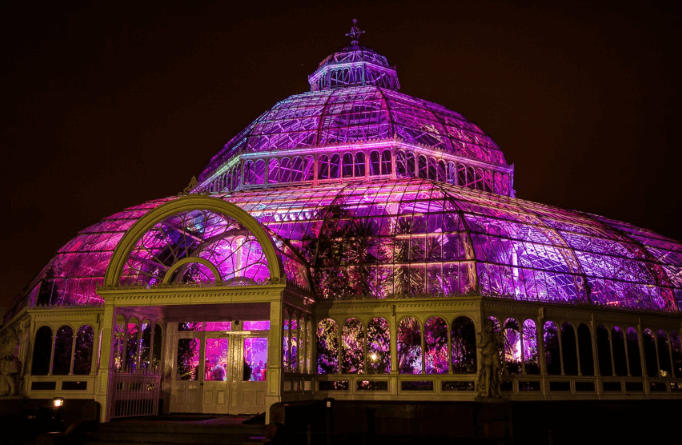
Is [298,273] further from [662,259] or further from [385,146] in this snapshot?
[662,259]

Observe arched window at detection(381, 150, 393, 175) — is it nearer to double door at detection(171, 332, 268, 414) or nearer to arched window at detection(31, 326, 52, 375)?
double door at detection(171, 332, 268, 414)

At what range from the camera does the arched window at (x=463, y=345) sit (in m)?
24.0

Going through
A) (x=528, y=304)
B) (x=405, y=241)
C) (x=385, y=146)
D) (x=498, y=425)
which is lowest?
(x=498, y=425)

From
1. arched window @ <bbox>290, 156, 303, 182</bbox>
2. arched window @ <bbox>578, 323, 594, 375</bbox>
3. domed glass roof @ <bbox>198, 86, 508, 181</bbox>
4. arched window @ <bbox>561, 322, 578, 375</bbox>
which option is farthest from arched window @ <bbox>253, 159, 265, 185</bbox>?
arched window @ <bbox>578, 323, 594, 375</bbox>

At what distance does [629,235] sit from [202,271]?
19890mm

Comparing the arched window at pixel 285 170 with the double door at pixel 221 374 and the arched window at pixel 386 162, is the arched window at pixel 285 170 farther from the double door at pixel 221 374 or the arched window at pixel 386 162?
the double door at pixel 221 374

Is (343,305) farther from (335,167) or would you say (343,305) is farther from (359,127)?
(335,167)

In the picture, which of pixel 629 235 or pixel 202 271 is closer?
pixel 202 271

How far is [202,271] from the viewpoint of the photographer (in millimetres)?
26609

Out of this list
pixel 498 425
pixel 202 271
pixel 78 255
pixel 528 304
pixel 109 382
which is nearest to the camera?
pixel 498 425

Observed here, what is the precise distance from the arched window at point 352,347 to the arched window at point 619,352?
10.0 meters

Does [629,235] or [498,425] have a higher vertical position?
[629,235]

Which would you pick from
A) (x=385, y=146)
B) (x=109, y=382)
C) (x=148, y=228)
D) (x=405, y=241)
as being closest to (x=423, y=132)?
(x=385, y=146)

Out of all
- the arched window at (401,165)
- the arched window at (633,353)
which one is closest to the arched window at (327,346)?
the arched window at (401,165)
